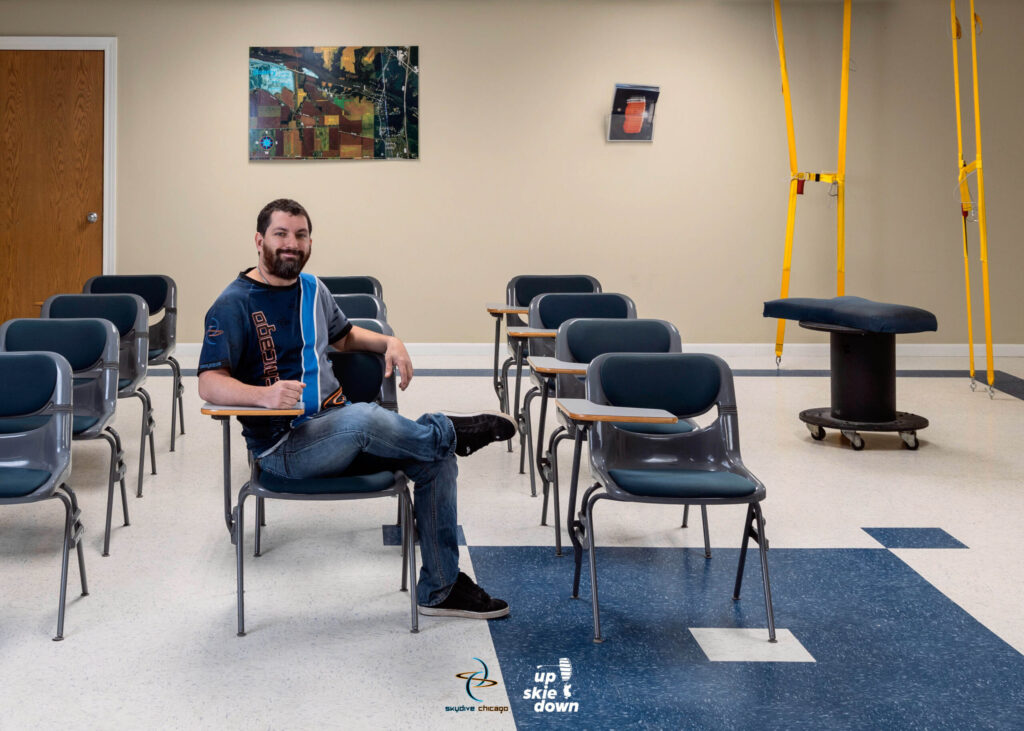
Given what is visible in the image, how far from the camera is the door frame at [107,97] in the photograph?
816 cm

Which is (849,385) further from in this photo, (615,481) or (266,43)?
(266,43)

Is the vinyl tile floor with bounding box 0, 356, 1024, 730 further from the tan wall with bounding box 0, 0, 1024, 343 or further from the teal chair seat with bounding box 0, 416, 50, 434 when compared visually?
the tan wall with bounding box 0, 0, 1024, 343

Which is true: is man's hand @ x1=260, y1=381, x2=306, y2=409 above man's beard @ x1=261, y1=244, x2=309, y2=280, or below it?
below

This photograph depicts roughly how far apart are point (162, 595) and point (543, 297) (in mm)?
2502

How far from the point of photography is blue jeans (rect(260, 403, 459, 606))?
2920 mm

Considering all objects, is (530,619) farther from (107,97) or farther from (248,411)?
(107,97)

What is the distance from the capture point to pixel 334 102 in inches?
326

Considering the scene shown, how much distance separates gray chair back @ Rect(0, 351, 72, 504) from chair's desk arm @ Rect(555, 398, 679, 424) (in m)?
1.44

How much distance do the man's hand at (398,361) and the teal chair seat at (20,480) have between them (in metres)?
1.02

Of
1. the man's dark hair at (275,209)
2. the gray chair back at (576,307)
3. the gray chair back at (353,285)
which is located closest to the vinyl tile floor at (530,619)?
the gray chair back at (576,307)

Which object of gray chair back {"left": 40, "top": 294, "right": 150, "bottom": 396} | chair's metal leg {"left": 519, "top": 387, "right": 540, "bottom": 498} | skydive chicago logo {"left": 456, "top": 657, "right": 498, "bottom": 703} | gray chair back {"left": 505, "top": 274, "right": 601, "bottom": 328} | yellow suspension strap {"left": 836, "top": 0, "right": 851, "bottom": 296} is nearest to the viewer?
skydive chicago logo {"left": 456, "top": 657, "right": 498, "bottom": 703}

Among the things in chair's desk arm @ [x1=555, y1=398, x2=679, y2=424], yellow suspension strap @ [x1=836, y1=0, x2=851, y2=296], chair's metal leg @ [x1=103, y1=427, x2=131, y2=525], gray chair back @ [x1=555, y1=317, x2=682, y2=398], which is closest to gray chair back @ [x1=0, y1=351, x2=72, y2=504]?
chair's metal leg @ [x1=103, y1=427, x2=131, y2=525]

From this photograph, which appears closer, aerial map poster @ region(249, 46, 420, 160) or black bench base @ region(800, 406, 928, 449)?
black bench base @ region(800, 406, 928, 449)

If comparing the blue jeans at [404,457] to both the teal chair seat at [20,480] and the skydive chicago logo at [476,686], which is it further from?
the teal chair seat at [20,480]
